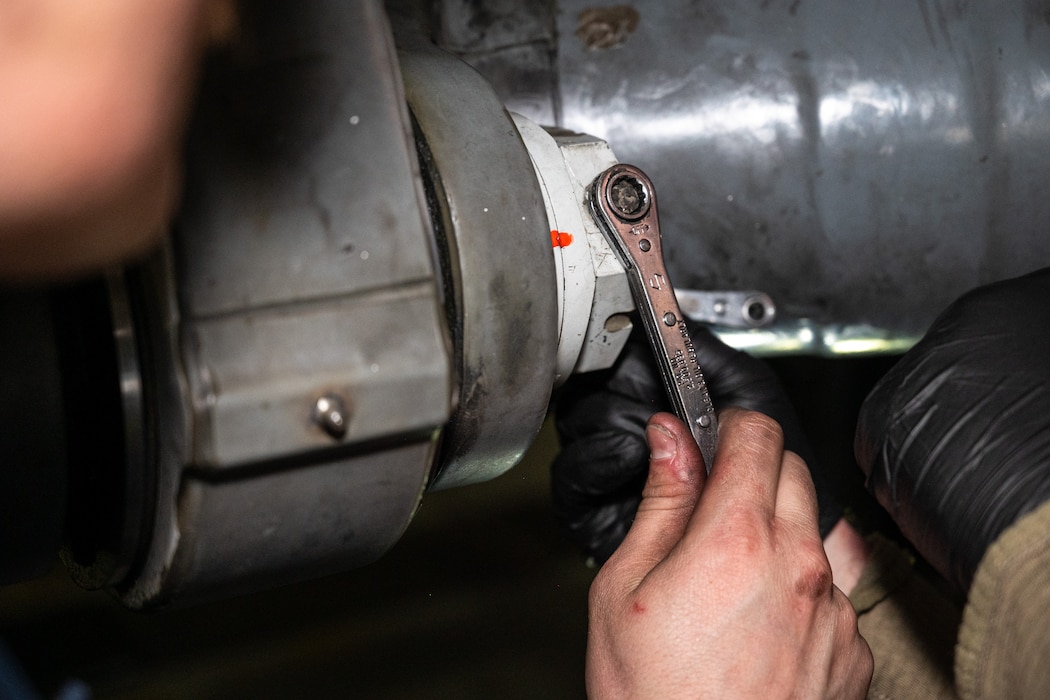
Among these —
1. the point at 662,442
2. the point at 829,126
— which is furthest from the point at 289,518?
the point at 829,126

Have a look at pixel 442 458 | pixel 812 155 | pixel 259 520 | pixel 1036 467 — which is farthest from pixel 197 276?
pixel 812 155

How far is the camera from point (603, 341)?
75 centimetres

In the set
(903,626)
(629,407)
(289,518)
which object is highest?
(289,518)

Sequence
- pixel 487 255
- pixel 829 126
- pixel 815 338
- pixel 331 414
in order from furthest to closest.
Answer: pixel 815 338 → pixel 829 126 → pixel 487 255 → pixel 331 414

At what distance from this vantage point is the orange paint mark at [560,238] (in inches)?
27.0

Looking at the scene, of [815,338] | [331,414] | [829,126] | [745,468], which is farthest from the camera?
[815,338]

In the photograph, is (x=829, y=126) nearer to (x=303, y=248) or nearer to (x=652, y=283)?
(x=652, y=283)


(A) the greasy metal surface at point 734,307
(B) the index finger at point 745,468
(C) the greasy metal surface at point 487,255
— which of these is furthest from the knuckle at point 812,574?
(A) the greasy metal surface at point 734,307

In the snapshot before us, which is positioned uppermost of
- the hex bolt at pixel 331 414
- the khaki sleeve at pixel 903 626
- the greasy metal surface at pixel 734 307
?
the hex bolt at pixel 331 414

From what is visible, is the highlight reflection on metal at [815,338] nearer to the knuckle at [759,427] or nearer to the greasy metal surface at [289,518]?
the knuckle at [759,427]

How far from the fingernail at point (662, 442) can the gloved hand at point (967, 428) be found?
8.7 inches

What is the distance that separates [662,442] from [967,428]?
0.27 m

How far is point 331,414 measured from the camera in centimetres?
47

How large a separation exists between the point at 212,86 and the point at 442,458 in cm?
31
